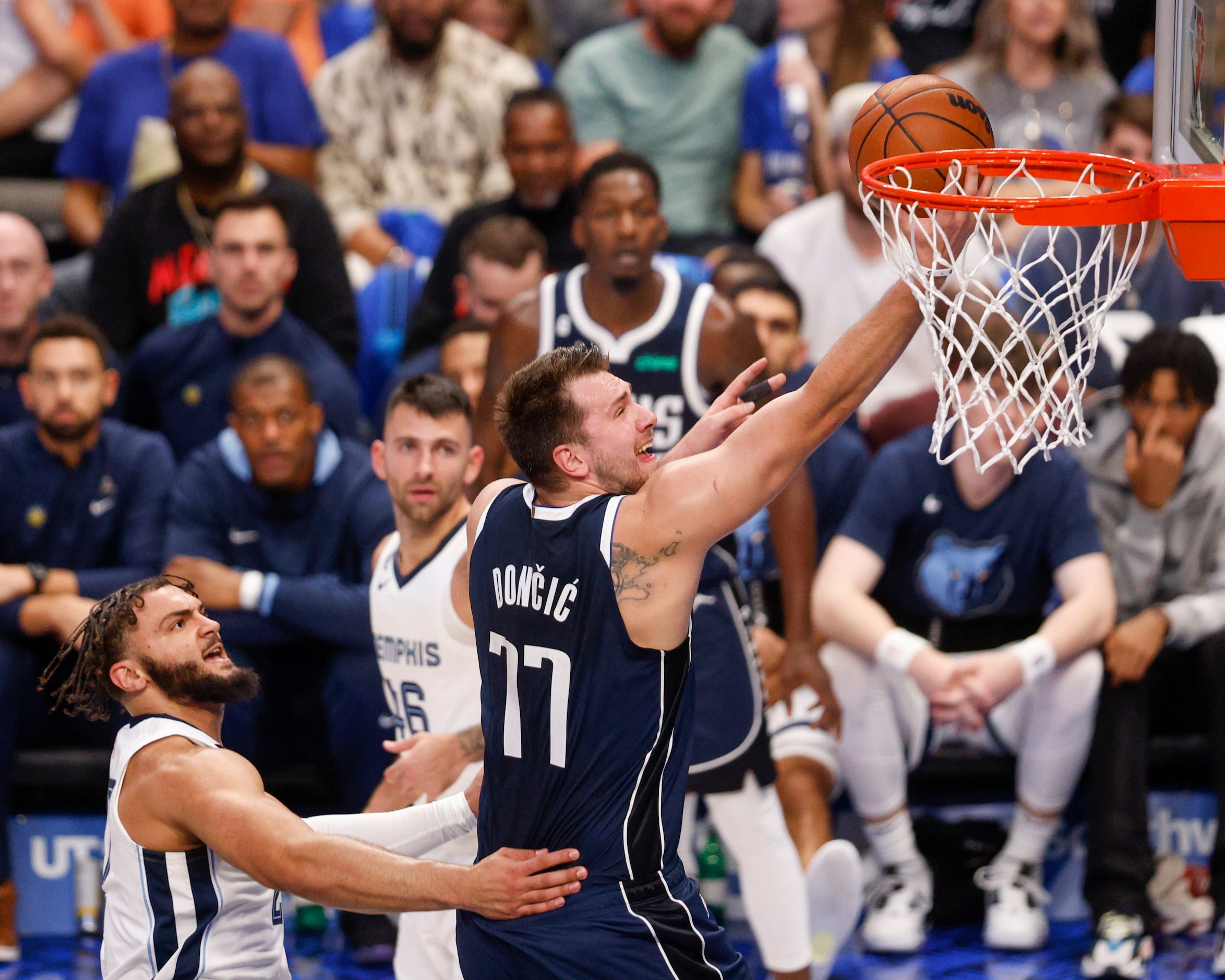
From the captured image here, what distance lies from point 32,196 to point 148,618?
16.4 ft

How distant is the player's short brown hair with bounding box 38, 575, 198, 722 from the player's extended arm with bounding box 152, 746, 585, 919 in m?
0.35

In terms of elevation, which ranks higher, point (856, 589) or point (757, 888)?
point (856, 589)

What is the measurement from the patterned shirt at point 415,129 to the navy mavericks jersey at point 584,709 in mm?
4454

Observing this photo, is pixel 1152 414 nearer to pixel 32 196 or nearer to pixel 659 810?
pixel 659 810

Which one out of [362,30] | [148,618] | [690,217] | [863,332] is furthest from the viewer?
[362,30]

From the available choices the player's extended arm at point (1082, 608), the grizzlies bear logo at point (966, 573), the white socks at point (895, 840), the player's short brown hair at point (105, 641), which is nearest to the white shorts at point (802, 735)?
the white socks at point (895, 840)

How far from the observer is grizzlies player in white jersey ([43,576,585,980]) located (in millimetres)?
3076

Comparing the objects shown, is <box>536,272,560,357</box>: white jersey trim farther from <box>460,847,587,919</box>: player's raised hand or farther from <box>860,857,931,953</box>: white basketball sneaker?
<box>460,847,587,919</box>: player's raised hand

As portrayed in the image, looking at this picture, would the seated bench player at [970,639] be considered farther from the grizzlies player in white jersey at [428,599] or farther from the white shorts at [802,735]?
the grizzlies player in white jersey at [428,599]

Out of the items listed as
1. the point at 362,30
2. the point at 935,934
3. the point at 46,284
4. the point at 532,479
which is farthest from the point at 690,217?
the point at 532,479

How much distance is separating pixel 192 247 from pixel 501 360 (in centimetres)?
211

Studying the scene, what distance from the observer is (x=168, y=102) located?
7289mm

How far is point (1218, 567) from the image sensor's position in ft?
18.1

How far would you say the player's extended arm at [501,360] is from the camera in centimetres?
496
